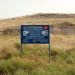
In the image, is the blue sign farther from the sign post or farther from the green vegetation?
the green vegetation

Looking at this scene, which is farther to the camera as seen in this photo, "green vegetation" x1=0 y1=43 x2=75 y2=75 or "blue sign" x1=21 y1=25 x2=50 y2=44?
"blue sign" x1=21 y1=25 x2=50 y2=44

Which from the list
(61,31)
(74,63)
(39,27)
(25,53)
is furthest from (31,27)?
(61,31)

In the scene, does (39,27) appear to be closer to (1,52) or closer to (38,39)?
(38,39)

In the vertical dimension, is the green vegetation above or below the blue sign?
below

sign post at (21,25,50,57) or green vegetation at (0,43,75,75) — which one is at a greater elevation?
sign post at (21,25,50,57)

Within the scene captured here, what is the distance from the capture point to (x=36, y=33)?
19.3 metres

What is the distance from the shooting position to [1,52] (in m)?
20.4

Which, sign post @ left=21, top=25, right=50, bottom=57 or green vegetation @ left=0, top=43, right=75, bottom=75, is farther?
sign post @ left=21, top=25, right=50, bottom=57

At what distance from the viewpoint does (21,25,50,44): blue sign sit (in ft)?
63.3

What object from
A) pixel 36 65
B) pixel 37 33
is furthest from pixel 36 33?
pixel 36 65

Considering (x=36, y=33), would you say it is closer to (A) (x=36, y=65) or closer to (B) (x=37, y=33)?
(B) (x=37, y=33)

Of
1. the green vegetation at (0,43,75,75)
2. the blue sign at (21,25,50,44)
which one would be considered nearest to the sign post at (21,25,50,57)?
the blue sign at (21,25,50,44)

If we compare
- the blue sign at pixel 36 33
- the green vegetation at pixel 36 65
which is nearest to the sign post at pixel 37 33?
the blue sign at pixel 36 33

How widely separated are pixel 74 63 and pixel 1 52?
4447mm
